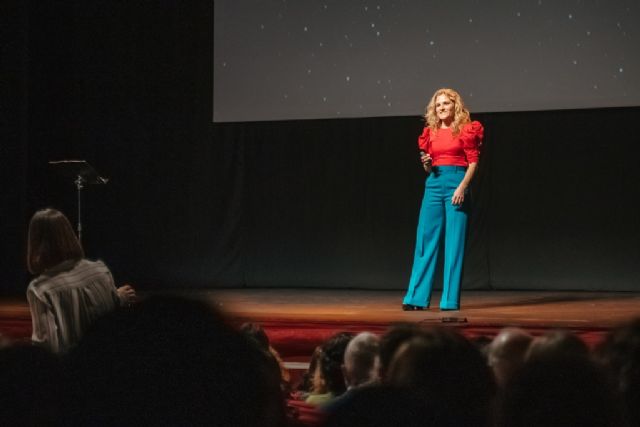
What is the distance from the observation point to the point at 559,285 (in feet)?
A: 23.8

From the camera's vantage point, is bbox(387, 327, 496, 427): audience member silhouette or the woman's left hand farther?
the woman's left hand

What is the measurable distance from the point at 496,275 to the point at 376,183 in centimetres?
120

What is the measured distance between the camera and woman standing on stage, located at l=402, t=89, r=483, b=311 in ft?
17.9

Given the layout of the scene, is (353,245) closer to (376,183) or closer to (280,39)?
(376,183)

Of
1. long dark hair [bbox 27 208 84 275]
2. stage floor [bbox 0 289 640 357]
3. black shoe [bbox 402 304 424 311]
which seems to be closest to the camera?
long dark hair [bbox 27 208 84 275]

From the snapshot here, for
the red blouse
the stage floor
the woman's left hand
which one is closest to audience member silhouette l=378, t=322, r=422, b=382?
the stage floor

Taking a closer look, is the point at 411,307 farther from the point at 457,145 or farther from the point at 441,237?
the point at 457,145

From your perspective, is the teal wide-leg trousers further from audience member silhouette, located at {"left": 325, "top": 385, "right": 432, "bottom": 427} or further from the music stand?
audience member silhouette, located at {"left": 325, "top": 385, "right": 432, "bottom": 427}

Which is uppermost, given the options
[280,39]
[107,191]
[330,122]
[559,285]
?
[280,39]

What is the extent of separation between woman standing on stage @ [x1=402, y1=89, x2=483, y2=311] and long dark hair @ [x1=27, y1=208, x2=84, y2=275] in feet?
9.38

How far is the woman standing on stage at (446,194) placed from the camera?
5461 millimetres

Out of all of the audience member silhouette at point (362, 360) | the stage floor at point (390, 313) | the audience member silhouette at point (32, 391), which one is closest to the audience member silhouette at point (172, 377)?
the audience member silhouette at point (32, 391)

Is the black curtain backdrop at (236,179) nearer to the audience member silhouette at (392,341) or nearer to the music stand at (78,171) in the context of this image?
the music stand at (78,171)

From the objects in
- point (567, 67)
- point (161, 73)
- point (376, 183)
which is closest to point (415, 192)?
point (376, 183)
